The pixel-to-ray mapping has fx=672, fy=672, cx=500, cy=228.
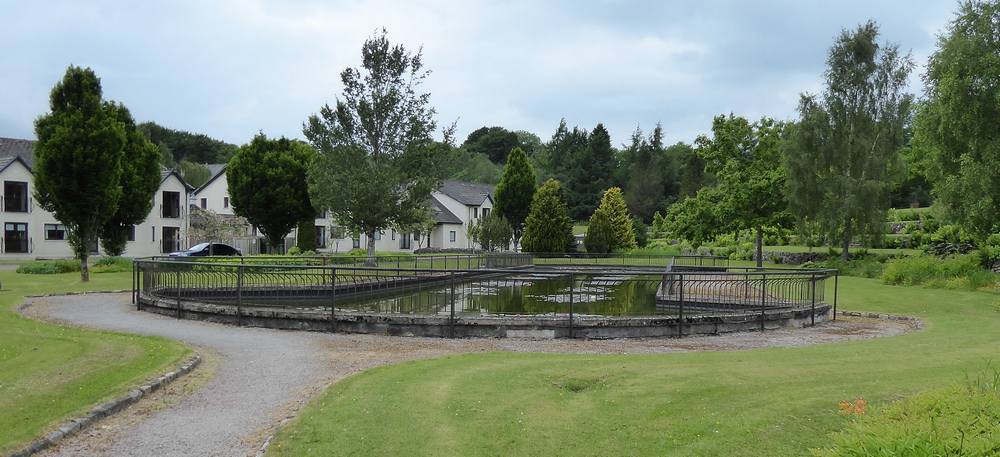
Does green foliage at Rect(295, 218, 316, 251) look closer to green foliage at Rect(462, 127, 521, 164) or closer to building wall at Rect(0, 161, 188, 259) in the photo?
building wall at Rect(0, 161, 188, 259)

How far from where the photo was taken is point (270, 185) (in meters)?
43.6

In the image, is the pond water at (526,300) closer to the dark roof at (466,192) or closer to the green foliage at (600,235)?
the green foliage at (600,235)

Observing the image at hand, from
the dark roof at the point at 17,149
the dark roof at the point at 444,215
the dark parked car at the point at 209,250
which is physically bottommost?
the dark parked car at the point at 209,250

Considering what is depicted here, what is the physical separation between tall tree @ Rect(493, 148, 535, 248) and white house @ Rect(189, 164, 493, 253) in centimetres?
474

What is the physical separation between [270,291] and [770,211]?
112 feet

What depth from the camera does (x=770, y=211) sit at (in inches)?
1689

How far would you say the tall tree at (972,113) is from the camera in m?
25.4

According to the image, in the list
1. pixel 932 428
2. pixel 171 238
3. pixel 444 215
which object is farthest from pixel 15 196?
pixel 932 428

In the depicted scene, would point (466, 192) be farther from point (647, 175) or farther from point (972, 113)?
point (972, 113)

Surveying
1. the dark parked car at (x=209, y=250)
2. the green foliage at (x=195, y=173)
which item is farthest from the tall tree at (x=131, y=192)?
the green foliage at (x=195, y=173)

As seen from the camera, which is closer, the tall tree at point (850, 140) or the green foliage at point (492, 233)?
the tall tree at point (850, 140)

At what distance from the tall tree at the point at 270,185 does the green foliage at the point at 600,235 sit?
844 inches

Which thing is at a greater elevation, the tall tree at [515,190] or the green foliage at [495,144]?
the green foliage at [495,144]

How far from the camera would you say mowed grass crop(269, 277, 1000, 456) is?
597 centimetres
